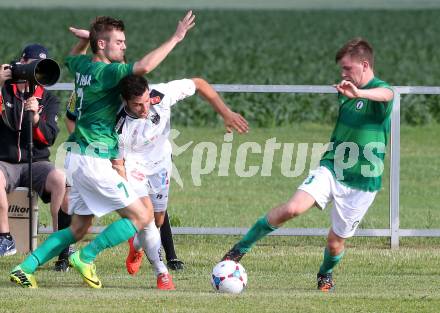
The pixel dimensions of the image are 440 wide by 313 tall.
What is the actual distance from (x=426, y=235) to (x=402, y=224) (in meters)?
1.51

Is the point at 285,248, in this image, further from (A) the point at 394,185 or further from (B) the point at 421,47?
(B) the point at 421,47

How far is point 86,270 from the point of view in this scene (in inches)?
462

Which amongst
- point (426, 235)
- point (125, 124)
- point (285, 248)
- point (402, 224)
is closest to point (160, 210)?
point (125, 124)

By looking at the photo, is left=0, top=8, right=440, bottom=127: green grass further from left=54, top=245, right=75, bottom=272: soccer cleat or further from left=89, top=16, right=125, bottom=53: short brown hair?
left=89, top=16, right=125, bottom=53: short brown hair

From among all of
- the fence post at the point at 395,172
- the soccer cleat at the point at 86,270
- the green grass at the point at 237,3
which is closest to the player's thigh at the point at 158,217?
the soccer cleat at the point at 86,270

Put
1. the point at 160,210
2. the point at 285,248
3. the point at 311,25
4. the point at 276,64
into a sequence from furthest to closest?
1. the point at 311,25
2. the point at 276,64
3. the point at 285,248
4. the point at 160,210

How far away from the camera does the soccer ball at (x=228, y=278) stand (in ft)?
38.1

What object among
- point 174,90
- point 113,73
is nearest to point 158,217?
point 174,90

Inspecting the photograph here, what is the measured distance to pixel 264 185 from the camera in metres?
18.6

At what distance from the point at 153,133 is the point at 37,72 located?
1.13m

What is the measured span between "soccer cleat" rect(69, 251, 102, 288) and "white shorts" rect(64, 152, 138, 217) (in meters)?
0.43

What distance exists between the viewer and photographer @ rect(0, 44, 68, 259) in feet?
43.9

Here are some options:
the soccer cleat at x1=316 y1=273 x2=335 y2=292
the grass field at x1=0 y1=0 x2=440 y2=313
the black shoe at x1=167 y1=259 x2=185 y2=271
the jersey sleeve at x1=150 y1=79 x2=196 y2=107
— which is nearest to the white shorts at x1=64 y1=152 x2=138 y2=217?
the grass field at x1=0 y1=0 x2=440 y2=313

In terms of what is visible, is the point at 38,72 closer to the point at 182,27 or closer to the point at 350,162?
the point at 182,27
